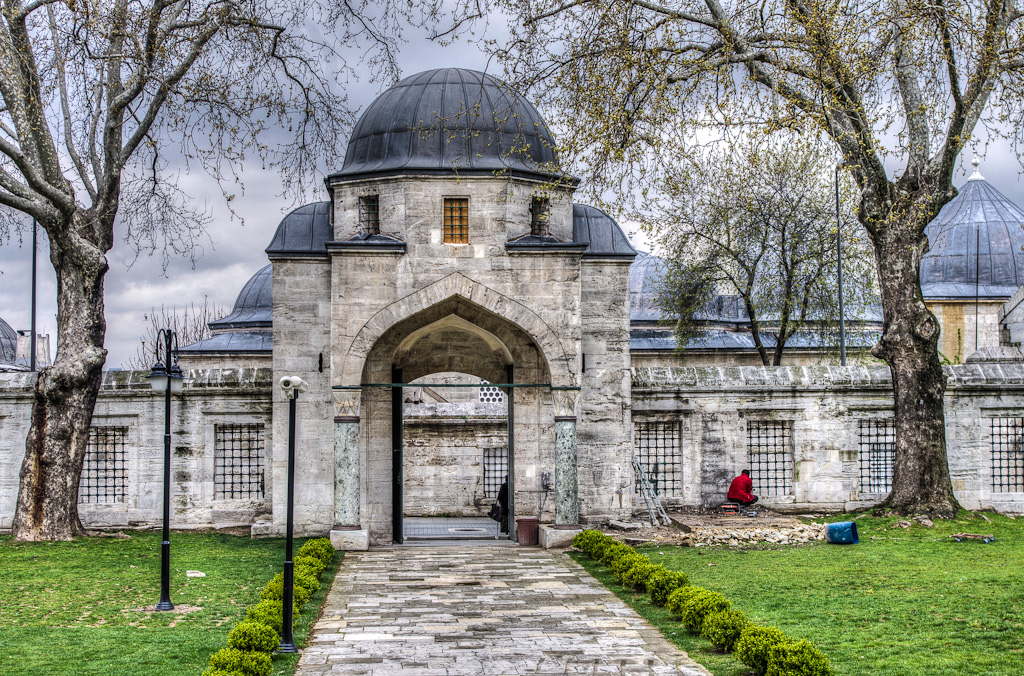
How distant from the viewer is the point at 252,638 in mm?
9352

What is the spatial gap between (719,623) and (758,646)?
116 cm

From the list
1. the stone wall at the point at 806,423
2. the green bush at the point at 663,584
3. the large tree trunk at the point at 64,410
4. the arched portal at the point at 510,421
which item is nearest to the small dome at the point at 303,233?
the arched portal at the point at 510,421

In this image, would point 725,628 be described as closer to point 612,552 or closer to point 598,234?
point 612,552

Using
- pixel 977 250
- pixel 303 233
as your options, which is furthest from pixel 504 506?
pixel 977 250

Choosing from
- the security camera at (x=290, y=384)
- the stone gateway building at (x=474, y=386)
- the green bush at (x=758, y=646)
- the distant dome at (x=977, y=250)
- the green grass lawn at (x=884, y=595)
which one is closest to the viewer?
the green bush at (x=758, y=646)

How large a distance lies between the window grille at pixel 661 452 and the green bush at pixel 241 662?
12.7 meters

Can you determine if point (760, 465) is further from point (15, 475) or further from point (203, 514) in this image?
point (15, 475)

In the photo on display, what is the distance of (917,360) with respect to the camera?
59.3 feet

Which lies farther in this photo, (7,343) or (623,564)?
(7,343)

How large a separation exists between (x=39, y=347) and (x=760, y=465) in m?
37.2

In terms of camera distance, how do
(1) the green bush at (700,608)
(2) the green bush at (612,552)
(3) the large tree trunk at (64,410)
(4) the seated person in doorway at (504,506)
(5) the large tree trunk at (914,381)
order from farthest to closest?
(4) the seated person in doorway at (504,506)
(5) the large tree trunk at (914,381)
(3) the large tree trunk at (64,410)
(2) the green bush at (612,552)
(1) the green bush at (700,608)

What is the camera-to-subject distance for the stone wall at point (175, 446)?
19766 mm

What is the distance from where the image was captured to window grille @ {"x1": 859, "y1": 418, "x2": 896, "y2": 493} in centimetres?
2064

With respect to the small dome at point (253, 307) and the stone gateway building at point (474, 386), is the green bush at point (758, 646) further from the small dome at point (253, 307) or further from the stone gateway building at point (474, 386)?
the small dome at point (253, 307)
